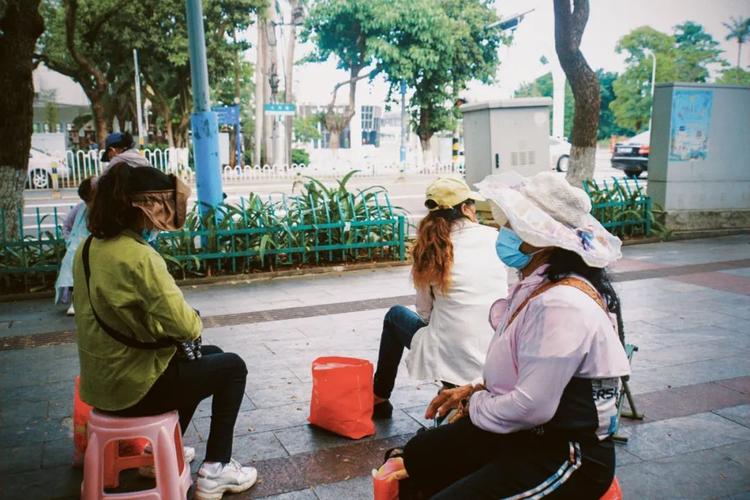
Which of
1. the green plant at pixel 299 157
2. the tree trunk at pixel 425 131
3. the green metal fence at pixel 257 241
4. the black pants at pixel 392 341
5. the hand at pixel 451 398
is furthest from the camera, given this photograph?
the green plant at pixel 299 157

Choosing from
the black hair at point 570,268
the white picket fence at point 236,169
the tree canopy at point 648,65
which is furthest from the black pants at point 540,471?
the tree canopy at point 648,65

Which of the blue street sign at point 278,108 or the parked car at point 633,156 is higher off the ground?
the blue street sign at point 278,108

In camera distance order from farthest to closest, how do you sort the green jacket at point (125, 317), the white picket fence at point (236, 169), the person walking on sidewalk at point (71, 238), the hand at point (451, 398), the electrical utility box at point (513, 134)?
the white picket fence at point (236, 169) < the electrical utility box at point (513, 134) < the person walking on sidewalk at point (71, 238) < the green jacket at point (125, 317) < the hand at point (451, 398)

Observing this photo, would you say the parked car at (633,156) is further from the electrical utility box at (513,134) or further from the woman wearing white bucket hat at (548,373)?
the woman wearing white bucket hat at (548,373)

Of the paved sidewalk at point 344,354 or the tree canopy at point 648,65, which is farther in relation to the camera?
the tree canopy at point 648,65

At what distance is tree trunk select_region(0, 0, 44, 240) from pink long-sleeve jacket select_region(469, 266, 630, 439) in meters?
7.12

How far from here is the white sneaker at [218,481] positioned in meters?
2.99

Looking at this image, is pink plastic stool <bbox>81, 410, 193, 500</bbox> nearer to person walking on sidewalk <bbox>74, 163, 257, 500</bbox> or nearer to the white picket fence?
person walking on sidewalk <bbox>74, 163, 257, 500</bbox>

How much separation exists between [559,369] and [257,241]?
21.0 feet

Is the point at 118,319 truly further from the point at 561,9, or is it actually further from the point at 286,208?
the point at 561,9

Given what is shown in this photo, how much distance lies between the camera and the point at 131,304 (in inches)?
101

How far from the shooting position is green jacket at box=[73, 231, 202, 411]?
2.56 metres

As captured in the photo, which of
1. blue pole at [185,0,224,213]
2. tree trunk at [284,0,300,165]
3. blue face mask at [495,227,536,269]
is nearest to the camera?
blue face mask at [495,227,536,269]

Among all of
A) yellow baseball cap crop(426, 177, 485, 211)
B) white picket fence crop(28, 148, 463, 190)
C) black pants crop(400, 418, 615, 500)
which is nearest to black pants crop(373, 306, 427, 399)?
yellow baseball cap crop(426, 177, 485, 211)
